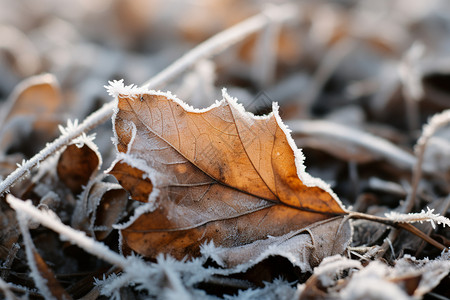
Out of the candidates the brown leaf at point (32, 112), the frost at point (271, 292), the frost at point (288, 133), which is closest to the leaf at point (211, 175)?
the frost at point (288, 133)

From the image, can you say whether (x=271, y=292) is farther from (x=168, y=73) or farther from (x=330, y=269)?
(x=168, y=73)

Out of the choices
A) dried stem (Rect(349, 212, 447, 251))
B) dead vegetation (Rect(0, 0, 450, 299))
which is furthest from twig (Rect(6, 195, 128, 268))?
dried stem (Rect(349, 212, 447, 251))

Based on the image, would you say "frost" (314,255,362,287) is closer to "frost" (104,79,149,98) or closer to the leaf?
the leaf

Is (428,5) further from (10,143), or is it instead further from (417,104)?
(10,143)

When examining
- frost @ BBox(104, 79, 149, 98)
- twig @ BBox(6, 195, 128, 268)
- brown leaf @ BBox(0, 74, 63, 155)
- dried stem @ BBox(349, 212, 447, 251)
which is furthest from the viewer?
brown leaf @ BBox(0, 74, 63, 155)

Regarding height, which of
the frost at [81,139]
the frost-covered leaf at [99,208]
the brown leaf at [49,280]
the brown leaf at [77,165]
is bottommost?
the brown leaf at [49,280]

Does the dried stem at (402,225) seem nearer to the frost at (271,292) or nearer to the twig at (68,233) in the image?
the frost at (271,292)
